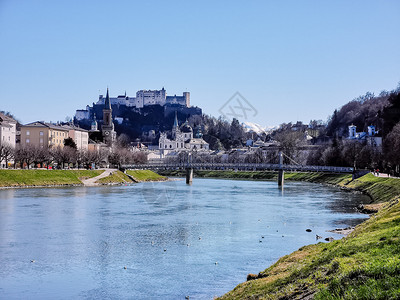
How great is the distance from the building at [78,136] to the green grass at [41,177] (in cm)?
3347

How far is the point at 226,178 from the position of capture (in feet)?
394

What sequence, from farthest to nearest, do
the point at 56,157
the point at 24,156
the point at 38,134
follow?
the point at 38,134
the point at 56,157
the point at 24,156

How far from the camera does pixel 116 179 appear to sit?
296ft

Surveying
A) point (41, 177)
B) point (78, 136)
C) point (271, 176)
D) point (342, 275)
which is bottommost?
point (342, 275)

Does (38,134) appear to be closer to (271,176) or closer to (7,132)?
(7,132)

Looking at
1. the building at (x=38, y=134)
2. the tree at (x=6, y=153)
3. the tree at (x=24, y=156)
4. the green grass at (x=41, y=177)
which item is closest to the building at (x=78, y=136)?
the building at (x=38, y=134)

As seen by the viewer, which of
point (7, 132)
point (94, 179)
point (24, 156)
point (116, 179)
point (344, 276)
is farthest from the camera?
point (116, 179)

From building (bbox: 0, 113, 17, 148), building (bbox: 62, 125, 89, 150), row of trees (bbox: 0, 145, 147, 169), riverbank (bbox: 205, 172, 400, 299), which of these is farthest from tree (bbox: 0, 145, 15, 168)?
riverbank (bbox: 205, 172, 400, 299)

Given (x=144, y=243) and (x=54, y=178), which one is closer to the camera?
(x=144, y=243)

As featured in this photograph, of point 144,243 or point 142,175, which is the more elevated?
point 142,175

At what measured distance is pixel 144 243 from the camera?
29.4 meters

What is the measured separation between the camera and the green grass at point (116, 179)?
8666 centimetres

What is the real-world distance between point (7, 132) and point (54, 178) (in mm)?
16763

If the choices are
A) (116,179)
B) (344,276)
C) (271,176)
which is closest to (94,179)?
(116,179)
